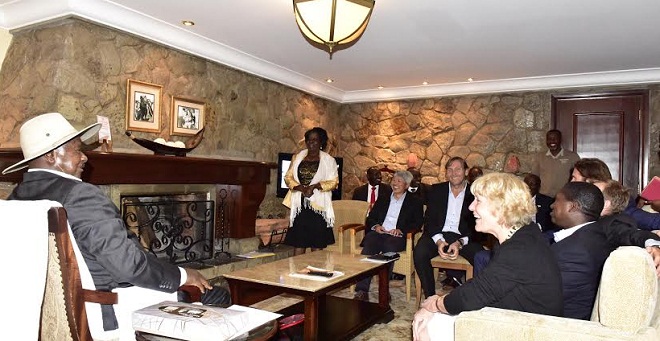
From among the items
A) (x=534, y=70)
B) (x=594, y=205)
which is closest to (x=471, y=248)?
(x=594, y=205)

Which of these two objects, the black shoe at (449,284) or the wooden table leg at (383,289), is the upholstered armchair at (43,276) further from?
the black shoe at (449,284)

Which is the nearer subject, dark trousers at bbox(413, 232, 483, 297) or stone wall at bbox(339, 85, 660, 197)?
dark trousers at bbox(413, 232, 483, 297)

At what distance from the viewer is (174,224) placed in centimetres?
426

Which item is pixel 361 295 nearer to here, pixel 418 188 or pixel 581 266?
pixel 418 188

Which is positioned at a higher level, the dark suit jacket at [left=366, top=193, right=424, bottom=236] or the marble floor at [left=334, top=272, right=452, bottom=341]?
the dark suit jacket at [left=366, top=193, right=424, bottom=236]

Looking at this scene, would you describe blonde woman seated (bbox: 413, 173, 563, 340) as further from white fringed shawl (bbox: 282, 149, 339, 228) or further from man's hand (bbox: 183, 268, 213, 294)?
A: white fringed shawl (bbox: 282, 149, 339, 228)

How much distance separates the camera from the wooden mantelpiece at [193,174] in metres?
3.27

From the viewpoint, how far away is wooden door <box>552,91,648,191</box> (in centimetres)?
550

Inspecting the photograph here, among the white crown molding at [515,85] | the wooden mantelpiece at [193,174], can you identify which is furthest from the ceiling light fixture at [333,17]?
the white crown molding at [515,85]

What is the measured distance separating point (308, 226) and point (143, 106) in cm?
183

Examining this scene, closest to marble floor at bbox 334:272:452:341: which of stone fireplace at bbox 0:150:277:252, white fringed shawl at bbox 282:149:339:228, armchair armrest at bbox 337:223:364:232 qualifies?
armchair armrest at bbox 337:223:364:232

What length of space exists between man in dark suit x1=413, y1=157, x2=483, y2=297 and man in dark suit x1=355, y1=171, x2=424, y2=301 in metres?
0.16

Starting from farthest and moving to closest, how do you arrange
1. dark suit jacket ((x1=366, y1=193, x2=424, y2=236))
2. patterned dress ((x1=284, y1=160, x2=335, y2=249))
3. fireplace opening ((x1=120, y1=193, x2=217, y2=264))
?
1. patterned dress ((x1=284, y1=160, x2=335, y2=249))
2. dark suit jacket ((x1=366, y1=193, x2=424, y2=236))
3. fireplace opening ((x1=120, y1=193, x2=217, y2=264))

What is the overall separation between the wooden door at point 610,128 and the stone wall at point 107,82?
3.79 meters
